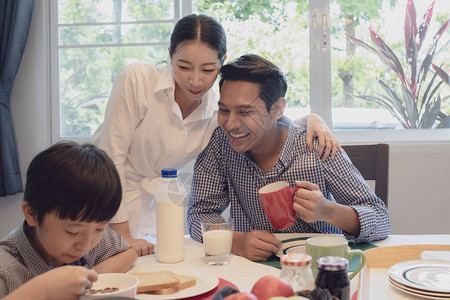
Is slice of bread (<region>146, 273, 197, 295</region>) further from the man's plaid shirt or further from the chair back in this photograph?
the chair back

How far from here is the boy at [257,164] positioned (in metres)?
1.71

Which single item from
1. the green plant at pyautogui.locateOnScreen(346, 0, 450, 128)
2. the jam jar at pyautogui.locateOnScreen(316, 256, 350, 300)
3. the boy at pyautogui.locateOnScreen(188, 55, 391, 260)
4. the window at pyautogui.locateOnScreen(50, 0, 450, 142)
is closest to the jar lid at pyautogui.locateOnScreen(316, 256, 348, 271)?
the jam jar at pyautogui.locateOnScreen(316, 256, 350, 300)

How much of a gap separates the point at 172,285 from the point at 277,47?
2.51 meters

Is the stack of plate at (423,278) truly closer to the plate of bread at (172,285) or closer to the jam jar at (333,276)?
the jam jar at (333,276)

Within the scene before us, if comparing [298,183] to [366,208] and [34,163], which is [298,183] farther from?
[34,163]

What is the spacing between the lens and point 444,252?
126cm

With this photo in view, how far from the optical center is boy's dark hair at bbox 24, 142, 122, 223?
1.07 meters

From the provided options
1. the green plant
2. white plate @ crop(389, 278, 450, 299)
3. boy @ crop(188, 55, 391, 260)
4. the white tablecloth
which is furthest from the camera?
the green plant

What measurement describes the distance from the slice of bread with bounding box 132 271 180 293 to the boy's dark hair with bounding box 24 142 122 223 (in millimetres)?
158

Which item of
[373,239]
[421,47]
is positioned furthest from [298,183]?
[421,47]

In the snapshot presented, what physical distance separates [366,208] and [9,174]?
2.40 meters

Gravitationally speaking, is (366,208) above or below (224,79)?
below

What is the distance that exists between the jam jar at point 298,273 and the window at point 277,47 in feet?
8.49

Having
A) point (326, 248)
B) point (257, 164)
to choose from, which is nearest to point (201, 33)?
point (257, 164)
